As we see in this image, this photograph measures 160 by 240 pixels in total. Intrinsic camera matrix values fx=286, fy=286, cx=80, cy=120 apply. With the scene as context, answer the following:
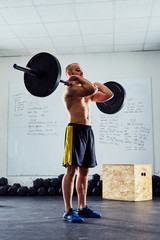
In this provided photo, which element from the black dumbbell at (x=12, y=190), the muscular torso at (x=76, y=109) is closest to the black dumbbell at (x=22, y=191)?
the black dumbbell at (x=12, y=190)

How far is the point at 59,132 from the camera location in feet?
15.2

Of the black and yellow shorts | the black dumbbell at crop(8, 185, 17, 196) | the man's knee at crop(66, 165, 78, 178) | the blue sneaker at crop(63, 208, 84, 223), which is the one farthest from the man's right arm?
the black dumbbell at crop(8, 185, 17, 196)

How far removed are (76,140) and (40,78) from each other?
0.56 meters

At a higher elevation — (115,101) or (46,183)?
(115,101)

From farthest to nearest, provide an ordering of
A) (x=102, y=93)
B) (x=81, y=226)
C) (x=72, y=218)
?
(x=102, y=93), (x=72, y=218), (x=81, y=226)

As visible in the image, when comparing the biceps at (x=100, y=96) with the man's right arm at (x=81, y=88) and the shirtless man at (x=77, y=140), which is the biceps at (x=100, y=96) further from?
the man's right arm at (x=81, y=88)

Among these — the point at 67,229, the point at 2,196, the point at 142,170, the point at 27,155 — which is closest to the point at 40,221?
the point at 67,229

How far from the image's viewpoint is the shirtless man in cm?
220

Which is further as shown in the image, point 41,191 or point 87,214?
point 41,191

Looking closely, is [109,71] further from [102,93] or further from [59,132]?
[102,93]

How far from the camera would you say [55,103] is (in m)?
4.73

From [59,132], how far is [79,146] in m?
2.41

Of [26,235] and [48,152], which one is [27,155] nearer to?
[48,152]

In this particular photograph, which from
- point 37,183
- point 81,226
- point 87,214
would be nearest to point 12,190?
point 37,183
